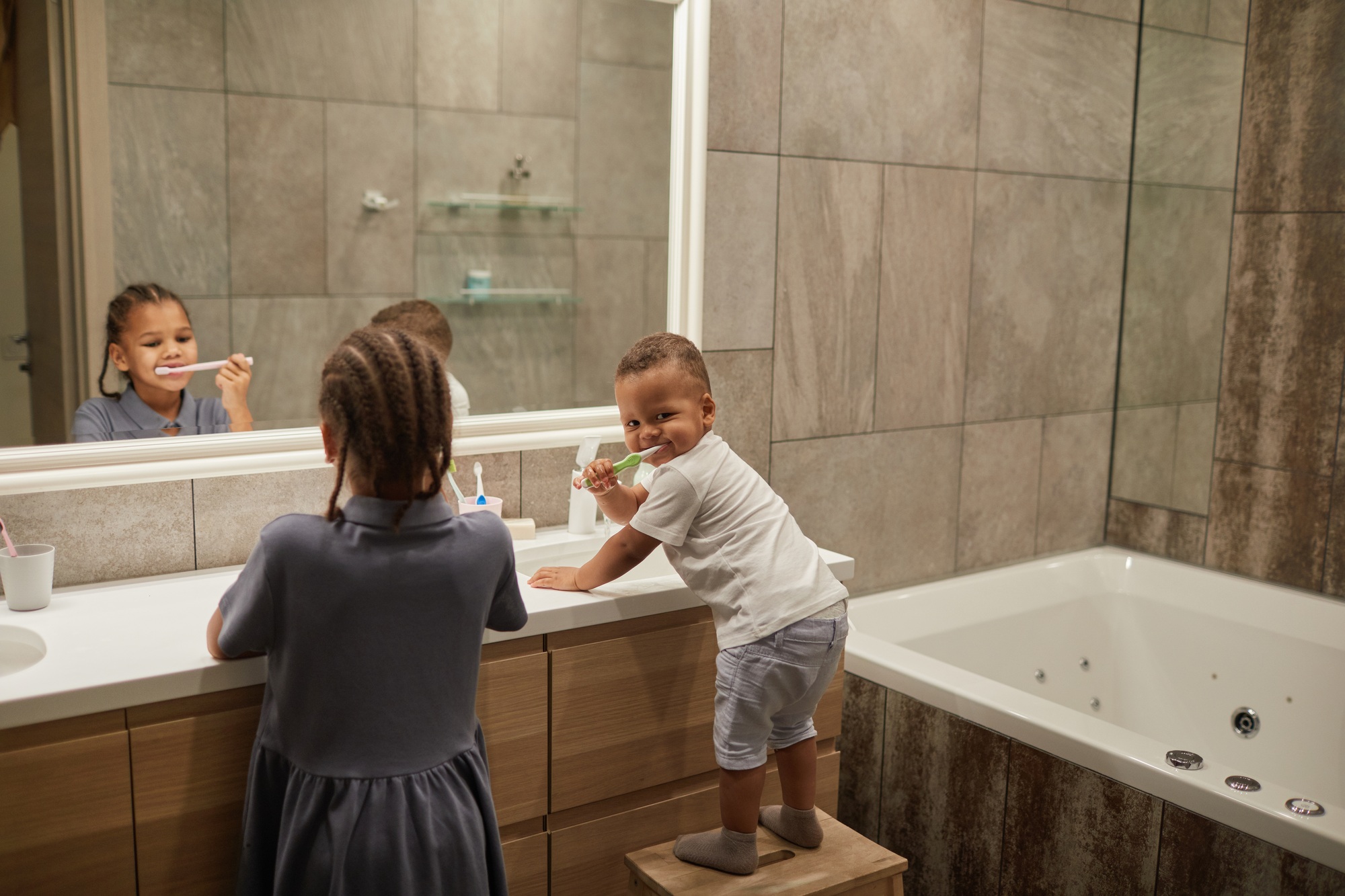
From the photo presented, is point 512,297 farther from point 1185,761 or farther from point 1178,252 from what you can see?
point 1178,252

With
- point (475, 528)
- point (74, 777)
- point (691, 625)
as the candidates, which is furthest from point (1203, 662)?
point (74, 777)

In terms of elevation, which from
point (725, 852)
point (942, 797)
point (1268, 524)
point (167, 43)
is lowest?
point (942, 797)

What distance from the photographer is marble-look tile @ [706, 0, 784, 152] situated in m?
2.14

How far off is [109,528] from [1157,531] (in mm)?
2528

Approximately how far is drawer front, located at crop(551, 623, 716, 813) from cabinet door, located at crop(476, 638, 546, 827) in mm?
25

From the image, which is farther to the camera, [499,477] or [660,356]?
[499,477]

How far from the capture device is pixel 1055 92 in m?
2.71

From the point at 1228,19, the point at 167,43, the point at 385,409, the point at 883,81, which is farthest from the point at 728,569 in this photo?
the point at 1228,19

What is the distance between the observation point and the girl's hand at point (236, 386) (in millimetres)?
1744

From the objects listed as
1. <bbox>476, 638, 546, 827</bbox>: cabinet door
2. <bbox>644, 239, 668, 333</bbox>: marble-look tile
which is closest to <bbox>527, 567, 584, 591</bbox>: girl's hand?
<bbox>476, 638, 546, 827</bbox>: cabinet door

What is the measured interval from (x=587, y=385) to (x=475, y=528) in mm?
931

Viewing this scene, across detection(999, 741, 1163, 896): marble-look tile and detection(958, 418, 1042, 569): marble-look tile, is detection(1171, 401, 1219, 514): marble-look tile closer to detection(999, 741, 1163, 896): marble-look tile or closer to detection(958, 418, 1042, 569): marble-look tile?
detection(958, 418, 1042, 569): marble-look tile

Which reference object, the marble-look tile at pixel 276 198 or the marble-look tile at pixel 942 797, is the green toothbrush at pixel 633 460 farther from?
the marble-look tile at pixel 942 797

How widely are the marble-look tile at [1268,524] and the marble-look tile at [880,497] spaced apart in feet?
2.36
